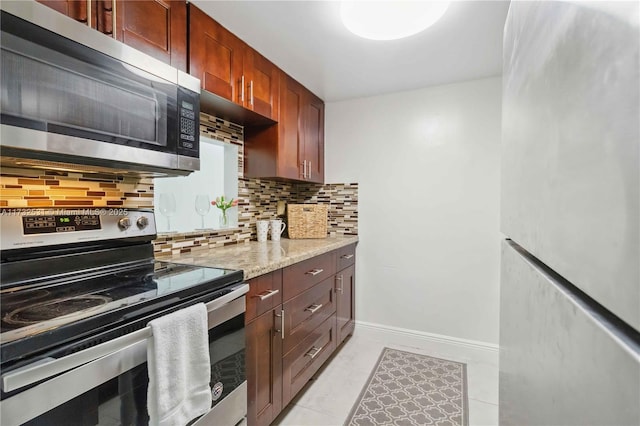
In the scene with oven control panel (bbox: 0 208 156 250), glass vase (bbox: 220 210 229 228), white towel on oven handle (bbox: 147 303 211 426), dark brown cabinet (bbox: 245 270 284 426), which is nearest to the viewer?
white towel on oven handle (bbox: 147 303 211 426)

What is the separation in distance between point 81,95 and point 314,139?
1939mm

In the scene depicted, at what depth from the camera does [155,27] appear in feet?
4.23

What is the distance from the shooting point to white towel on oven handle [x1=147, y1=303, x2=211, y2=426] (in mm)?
896

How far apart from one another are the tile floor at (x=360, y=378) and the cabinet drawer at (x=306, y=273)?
2.20ft

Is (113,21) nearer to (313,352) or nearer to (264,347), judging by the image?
(264,347)

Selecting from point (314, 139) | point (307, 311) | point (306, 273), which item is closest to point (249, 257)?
point (306, 273)

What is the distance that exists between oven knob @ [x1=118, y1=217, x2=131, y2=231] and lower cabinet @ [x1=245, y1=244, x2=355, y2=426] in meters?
0.59

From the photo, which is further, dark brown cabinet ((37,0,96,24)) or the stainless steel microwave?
dark brown cabinet ((37,0,96,24))

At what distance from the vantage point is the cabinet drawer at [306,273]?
1672 millimetres

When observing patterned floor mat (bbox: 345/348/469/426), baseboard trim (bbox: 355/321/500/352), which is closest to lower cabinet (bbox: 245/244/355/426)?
patterned floor mat (bbox: 345/348/469/426)

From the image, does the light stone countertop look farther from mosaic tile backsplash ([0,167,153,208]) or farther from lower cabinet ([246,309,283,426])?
mosaic tile backsplash ([0,167,153,208])

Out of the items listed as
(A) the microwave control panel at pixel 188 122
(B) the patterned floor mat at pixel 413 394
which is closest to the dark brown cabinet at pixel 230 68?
(A) the microwave control panel at pixel 188 122

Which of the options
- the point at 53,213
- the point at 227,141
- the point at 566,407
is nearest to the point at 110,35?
the point at 53,213

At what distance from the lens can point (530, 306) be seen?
1.54 ft
